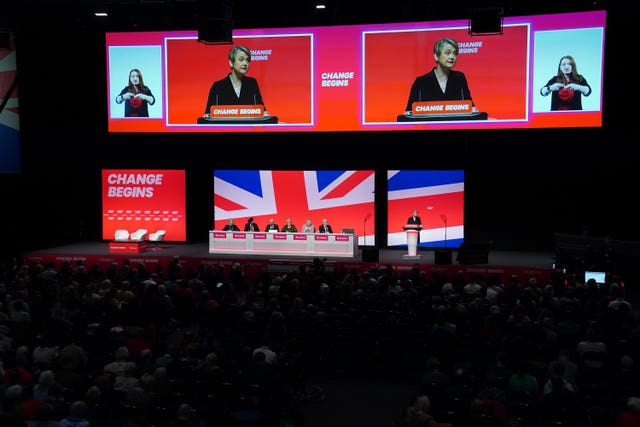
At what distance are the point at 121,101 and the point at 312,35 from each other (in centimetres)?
545

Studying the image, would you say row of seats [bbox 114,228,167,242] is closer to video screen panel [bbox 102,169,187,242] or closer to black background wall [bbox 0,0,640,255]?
video screen panel [bbox 102,169,187,242]

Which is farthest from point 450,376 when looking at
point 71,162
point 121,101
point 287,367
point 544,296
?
point 71,162

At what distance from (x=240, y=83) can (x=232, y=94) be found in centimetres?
35

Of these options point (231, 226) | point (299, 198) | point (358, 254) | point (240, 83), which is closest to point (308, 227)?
point (358, 254)

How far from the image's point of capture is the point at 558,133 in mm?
17672

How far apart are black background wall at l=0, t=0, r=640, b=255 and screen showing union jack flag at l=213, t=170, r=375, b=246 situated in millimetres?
347

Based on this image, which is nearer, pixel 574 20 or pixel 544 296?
pixel 544 296

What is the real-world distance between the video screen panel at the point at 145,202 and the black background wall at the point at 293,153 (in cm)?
32

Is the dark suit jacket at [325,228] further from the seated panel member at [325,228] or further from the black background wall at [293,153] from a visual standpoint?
the black background wall at [293,153]

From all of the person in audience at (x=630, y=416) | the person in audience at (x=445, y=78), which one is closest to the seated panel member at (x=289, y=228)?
the person in audience at (x=445, y=78)

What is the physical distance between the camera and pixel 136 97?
18281mm

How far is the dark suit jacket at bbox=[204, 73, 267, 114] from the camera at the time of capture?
17.7 meters

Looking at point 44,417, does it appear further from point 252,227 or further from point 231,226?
point 231,226

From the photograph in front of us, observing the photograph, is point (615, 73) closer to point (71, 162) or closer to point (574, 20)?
→ point (574, 20)
